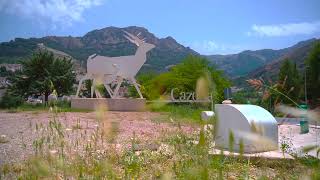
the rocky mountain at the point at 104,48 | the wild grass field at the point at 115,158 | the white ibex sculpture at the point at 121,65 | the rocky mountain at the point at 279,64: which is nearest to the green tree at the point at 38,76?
the white ibex sculpture at the point at 121,65

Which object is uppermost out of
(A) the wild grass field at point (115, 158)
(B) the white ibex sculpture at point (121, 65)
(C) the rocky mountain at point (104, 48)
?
(C) the rocky mountain at point (104, 48)

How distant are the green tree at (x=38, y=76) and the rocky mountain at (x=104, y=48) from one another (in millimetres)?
45018

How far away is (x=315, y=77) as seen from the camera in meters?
40.1

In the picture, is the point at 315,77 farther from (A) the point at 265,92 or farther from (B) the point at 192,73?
(A) the point at 265,92

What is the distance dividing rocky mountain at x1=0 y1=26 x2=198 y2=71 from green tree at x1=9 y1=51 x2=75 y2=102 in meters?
45.0

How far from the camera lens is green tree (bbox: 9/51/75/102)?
34312 mm

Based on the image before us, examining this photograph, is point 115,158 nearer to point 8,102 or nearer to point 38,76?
point 8,102

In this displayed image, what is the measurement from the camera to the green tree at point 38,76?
34312 millimetres

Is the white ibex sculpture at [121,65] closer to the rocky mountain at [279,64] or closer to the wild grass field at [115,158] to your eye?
the rocky mountain at [279,64]

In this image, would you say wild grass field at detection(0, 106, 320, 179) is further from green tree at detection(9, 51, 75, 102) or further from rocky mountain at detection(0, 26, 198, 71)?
rocky mountain at detection(0, 26, 198, 71)

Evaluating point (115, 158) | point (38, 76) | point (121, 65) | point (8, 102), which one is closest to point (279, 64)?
point (121, 65)

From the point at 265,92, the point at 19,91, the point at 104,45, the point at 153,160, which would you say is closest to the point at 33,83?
the point at 19,91

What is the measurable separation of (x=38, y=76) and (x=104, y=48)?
90.6 m


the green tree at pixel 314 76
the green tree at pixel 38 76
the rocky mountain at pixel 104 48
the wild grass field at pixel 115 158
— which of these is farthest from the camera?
the rocky mountain at pixel 104 48
